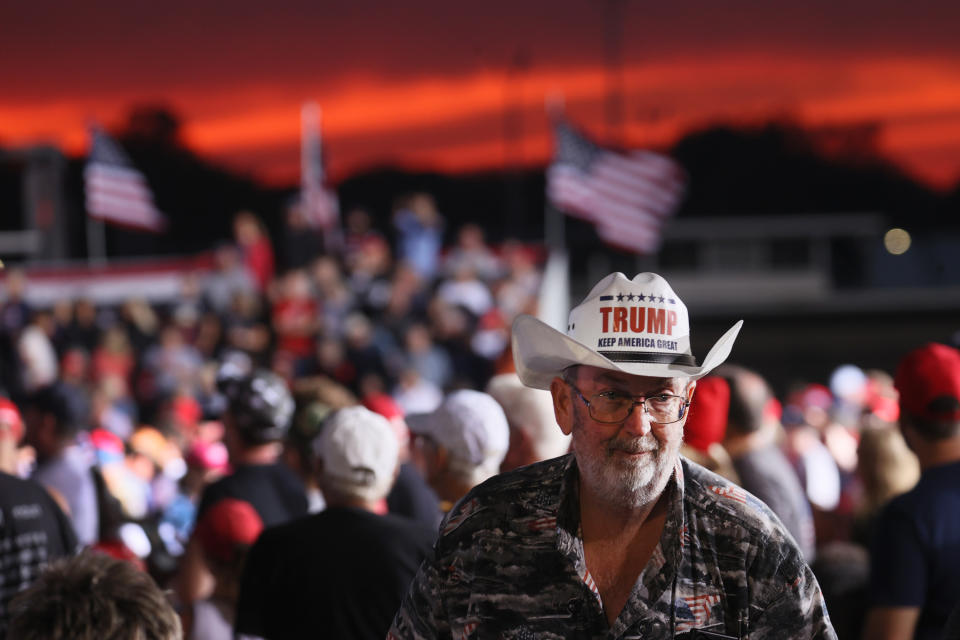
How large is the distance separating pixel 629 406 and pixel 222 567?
228 centimetres

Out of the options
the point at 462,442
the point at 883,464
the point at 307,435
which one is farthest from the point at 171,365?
the point at 462,442

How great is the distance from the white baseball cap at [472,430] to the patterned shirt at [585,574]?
5.49 ft

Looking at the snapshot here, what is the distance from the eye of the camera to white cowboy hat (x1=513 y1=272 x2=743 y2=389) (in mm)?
2475

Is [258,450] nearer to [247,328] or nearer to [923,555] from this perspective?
[923,555]

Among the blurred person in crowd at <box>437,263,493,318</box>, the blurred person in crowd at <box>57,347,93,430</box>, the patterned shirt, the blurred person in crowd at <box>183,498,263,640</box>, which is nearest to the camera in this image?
the patterned shirt

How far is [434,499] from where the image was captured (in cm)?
526

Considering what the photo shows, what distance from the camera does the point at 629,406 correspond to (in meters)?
2.48

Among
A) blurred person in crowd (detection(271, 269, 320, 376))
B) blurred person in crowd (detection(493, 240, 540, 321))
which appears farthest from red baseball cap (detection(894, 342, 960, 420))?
blurred person in crowd (detection(271, 269, 320, 376))

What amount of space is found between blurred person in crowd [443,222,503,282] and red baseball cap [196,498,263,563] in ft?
42.5

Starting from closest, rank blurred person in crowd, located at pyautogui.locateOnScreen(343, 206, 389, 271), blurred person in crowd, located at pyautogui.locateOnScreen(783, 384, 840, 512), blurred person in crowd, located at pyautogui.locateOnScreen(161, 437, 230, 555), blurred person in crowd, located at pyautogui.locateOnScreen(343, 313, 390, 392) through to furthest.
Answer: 1. blurred person in crowd, located at pyautogui.locateOnScreen(161, 437, 230, 555)
2. blurred person in crowd, located at pyautogui.locateOnScreen(783, 384, 840, 512)
3. blurred person in crowd, located at pyautogui.locateOnScreen(343, 313, 390, 392)
4. blurred person in crowd, located at pyautogui.locateOnScreen(343, 206, 389, 271)

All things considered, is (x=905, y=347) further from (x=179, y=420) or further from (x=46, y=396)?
(x=46, y=396)

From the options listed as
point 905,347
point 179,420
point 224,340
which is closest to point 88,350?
point 224,340

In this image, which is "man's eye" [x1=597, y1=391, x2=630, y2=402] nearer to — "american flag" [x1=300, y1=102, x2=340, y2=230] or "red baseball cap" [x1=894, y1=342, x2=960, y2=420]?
"red baseball cap" [x1=894, y1=342, x2=960, y2=420]

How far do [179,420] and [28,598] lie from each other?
31.5ft
